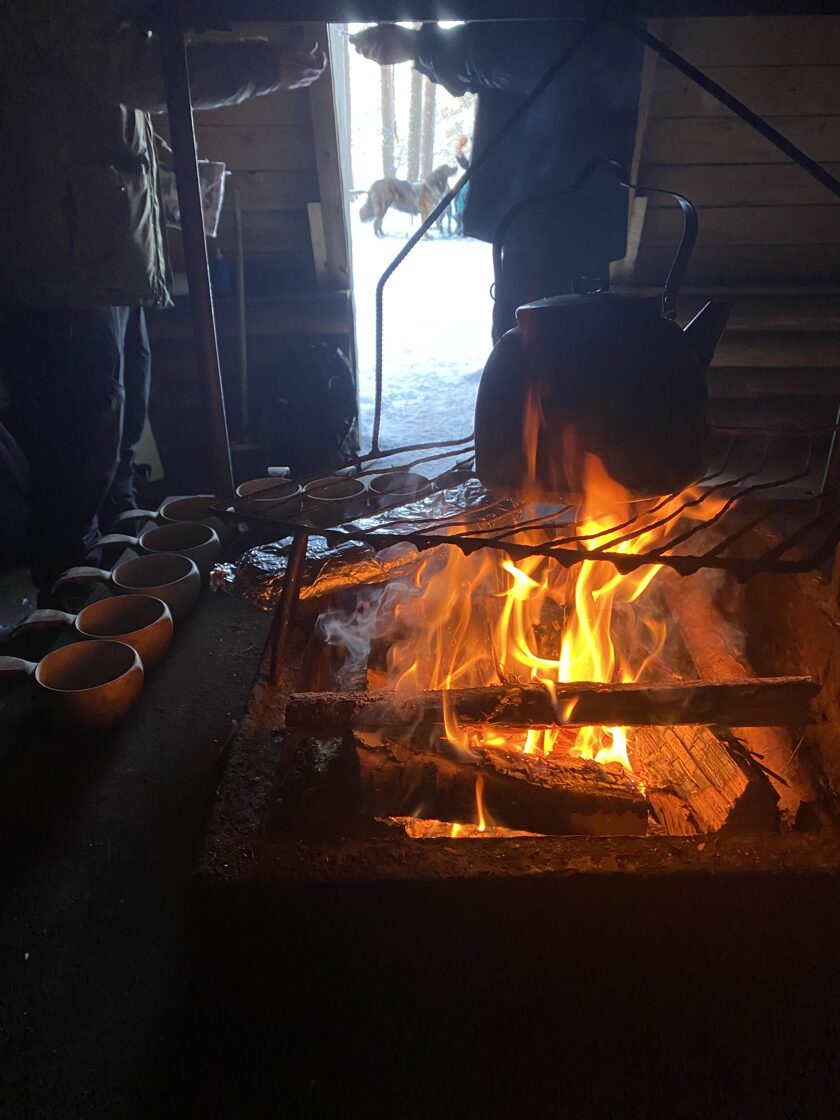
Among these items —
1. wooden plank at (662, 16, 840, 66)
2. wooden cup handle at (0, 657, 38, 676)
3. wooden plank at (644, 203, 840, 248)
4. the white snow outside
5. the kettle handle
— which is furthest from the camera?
the white snow outside

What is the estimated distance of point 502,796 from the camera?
119 centimetres

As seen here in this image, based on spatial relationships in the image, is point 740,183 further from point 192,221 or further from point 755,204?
point 192,221

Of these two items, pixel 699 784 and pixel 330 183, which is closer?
pixel 699 784

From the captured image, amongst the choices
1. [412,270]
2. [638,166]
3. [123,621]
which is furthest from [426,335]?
[123,621]

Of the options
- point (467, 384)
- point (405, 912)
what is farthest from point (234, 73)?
point (467, 384)

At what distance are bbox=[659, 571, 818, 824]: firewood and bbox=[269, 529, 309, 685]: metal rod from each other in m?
0.90

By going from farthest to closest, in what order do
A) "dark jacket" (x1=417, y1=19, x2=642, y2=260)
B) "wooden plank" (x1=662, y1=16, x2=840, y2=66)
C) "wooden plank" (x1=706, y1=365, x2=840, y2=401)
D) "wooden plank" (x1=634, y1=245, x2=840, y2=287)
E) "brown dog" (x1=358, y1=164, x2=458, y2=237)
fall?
"brown dog" (x1=358, y1=164, x2=458, y2=237) → "wooden plank" (x1=706, y1=365, x2=840, y2=401) → "wooden plank" (x1=634, y1=245, x2=840, y2=287) → "wooden plank" (x1=662, y1=16, x2=840, y2=66) → "dark jacket" (x1=417, y1=19, x2=642, y2=260)

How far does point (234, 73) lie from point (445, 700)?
7.07 ft

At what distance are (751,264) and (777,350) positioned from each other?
489mm

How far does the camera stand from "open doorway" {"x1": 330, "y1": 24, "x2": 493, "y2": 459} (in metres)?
4.74

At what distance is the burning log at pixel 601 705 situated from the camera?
1.30 metres

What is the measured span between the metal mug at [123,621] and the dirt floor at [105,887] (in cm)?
8

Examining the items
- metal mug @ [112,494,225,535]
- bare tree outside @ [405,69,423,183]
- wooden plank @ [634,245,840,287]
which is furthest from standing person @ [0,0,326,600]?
bare tree outside @ [405,69,423,183]

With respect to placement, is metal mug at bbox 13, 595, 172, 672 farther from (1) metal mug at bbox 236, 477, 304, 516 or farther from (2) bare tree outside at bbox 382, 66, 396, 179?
(2) bare tree outside at bbox 382, 66, 396, 179
